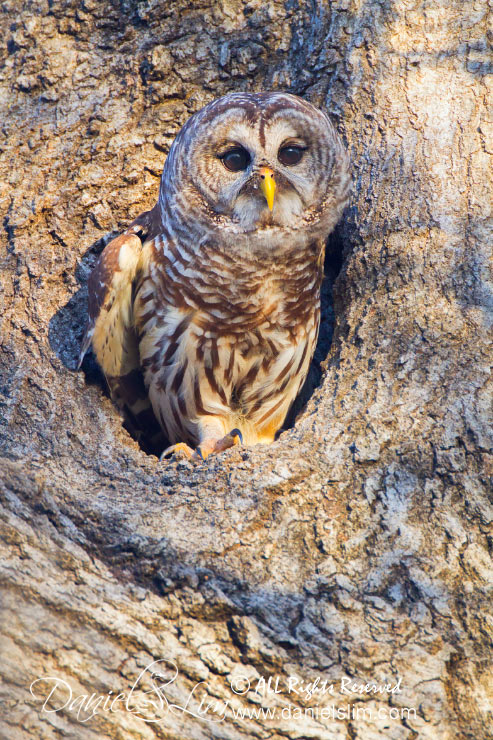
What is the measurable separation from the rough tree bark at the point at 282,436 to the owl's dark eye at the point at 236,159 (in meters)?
0.49

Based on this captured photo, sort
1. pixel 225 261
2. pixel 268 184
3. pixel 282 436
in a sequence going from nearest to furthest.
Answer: pixel 282 436 < pixel 268 184 < pixel 225 261

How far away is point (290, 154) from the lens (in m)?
3.18

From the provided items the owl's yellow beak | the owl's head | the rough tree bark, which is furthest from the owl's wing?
the owl's yellow beak

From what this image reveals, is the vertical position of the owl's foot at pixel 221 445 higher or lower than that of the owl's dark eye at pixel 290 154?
lower

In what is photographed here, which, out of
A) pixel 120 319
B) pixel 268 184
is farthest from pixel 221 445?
pixel 268 184

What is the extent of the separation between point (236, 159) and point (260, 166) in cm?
17

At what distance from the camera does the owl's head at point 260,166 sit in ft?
10.1

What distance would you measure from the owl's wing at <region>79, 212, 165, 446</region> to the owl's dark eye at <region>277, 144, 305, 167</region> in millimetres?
696

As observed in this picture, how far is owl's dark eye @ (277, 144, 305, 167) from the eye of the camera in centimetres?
316

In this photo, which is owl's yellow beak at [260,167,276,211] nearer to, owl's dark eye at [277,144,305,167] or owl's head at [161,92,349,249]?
owl's head at [161,92,349,249]

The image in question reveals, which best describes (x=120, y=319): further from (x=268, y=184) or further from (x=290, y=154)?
(x=290, y=154)

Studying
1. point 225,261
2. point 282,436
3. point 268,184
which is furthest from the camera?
point 225,261

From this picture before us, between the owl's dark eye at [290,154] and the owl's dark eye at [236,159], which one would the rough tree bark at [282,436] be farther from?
the owl's dark eye at [236,159]

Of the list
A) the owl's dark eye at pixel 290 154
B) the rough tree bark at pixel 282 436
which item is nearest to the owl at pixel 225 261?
the owl's dark eye at pixel 290 154
